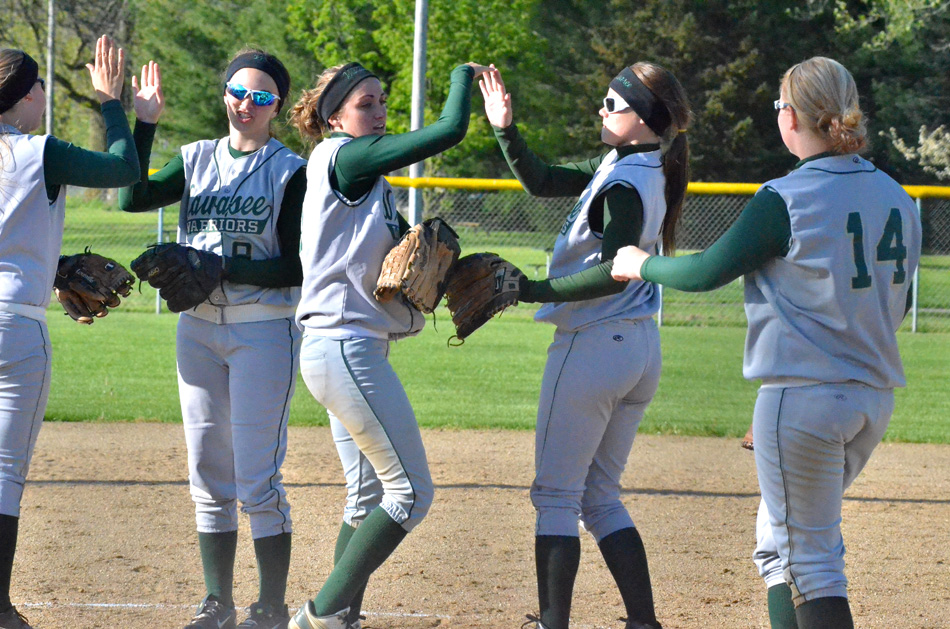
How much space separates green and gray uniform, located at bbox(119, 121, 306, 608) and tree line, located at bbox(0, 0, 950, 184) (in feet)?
79.7

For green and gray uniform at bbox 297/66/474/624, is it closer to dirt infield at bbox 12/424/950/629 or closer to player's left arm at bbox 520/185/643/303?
player's left arm at bbox 520/185/643/303

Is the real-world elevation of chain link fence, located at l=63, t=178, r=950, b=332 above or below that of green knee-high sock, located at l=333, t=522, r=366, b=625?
above

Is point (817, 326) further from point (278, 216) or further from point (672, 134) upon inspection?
point (278, 216)

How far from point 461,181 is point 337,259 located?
7147mm

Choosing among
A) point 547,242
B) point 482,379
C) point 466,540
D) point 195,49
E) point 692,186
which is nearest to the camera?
point 466,540

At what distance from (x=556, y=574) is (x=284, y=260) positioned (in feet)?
4.27

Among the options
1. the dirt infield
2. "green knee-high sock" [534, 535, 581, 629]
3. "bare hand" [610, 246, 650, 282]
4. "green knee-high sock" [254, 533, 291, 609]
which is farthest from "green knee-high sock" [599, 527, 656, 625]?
"green knee-high sock" [254, 533, 291, 609]

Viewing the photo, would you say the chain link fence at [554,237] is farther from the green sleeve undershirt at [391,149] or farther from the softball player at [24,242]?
the green sleeve undershirt at [391,149]

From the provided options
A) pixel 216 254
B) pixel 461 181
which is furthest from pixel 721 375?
pixel 216 254

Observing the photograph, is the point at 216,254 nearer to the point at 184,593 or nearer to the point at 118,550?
the point at 184,593

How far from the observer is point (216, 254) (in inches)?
133

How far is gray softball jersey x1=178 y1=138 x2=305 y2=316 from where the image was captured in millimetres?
3408

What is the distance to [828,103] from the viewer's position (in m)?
2.66

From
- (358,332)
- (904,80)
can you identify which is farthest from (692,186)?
(904,80)
